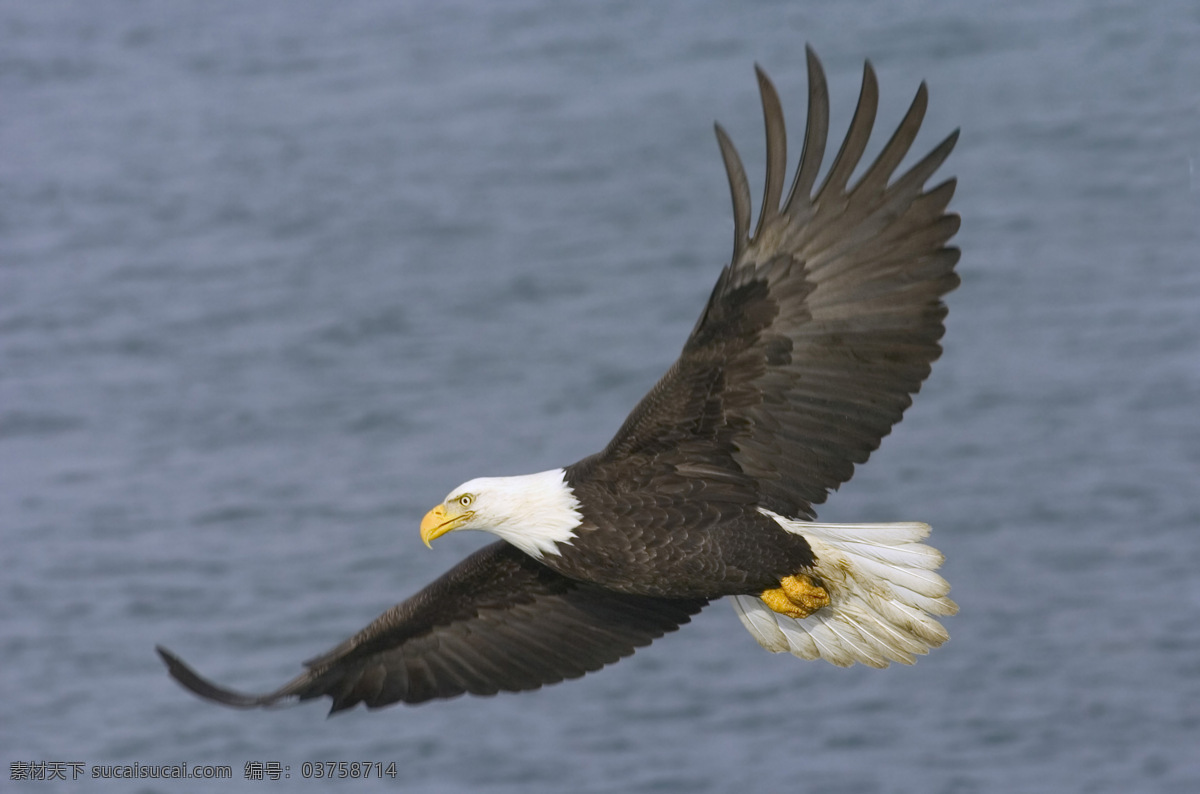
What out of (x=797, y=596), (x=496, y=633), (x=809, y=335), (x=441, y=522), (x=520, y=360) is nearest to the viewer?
(x=809, y=335)

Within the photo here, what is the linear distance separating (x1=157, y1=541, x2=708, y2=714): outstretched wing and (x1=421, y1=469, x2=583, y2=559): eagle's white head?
786 mm

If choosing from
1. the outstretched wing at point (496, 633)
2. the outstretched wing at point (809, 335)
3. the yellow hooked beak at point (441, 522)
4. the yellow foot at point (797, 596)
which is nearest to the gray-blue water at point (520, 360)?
the outstretched wing at point (496, 633)

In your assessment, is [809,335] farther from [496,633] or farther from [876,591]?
[496,633]

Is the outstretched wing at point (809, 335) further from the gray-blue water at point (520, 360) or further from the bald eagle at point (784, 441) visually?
the gray-blue water at point (520, 360)

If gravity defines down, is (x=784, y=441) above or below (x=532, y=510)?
above

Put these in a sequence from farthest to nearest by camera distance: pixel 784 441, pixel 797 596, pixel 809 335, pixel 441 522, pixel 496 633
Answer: pixel 496 633 → pixel 797 596 → pixel 441 522 → pixel 784 441 → pixel 809 335

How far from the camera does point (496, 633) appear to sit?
8469 millimetres

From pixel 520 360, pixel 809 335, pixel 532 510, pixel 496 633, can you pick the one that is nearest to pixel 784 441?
pixel 809 335

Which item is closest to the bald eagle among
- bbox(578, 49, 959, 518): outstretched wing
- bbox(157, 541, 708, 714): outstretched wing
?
bbox(578, 49, 959, 518): outstretched wing

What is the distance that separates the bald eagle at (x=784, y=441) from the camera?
701 centimetres

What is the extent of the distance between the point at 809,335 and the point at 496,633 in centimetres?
218

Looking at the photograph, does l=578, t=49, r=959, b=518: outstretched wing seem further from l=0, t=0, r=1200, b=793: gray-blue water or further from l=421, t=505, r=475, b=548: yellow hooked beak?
l=0, t=0, r=1200, b=793: gray-blue water

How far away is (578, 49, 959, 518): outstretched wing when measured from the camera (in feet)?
22.9

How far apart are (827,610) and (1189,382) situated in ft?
35.4
